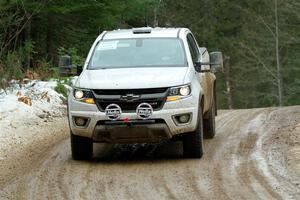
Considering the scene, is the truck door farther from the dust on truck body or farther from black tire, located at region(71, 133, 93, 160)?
black tire, located at region(71, 133, 93, 160)

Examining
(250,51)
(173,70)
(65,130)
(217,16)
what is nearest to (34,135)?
(65,130)

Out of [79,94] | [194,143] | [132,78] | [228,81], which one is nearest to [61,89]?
[79,94]

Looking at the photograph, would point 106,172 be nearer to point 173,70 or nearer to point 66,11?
point 173,70

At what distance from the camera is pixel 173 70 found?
32.0 feet

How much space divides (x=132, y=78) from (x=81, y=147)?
1.32 metres

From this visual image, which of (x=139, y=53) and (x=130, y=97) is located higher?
(x=139, y=53)

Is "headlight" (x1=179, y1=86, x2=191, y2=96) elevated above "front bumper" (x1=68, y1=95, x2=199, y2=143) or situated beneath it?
elevated above

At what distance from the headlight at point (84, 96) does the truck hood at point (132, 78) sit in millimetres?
77

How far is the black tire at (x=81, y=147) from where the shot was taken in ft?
31.8

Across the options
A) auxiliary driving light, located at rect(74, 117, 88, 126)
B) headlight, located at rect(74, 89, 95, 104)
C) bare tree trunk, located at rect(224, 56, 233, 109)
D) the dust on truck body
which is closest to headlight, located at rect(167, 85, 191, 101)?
the dust on truck body

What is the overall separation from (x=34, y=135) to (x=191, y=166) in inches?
164

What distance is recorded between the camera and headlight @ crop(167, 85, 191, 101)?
916 centimetres

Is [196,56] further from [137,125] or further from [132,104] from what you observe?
[137,125]

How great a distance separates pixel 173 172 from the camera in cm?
871
